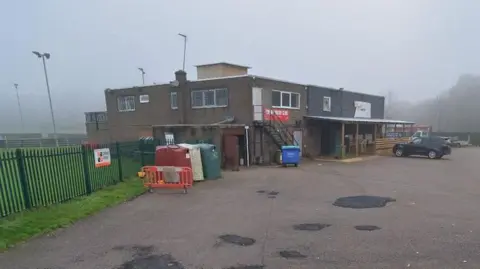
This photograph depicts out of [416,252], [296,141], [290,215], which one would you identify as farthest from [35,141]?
[416,252]

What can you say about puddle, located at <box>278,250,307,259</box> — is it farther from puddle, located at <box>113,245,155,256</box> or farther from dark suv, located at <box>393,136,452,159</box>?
dark suv, located at <box>393,136,452,159</box>

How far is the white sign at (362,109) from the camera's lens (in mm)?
33138

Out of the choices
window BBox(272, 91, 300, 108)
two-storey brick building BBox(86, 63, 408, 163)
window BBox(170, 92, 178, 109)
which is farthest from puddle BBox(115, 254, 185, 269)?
window BBox(170, 92, 178, 109)

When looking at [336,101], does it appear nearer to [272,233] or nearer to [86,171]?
[86,171]

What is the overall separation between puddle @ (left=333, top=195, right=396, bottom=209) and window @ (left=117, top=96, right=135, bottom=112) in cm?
2191

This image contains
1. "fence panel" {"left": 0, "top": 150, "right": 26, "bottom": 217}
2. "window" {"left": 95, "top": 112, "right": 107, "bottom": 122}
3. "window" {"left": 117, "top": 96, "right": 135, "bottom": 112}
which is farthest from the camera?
"window" {"left": 95, "top": 112, "right": 107, "bottom": 122}

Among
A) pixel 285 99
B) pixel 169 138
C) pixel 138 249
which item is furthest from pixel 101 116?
pixel 138 249

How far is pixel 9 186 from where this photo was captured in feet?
25.4

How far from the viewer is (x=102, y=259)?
5.50 metres

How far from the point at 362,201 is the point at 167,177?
6.71m

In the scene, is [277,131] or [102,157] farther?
[277,131]

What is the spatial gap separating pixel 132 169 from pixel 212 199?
16.9 feet

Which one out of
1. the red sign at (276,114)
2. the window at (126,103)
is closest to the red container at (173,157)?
the red sign at (276,114)

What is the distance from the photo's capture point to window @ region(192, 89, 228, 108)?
22217 millimetres
